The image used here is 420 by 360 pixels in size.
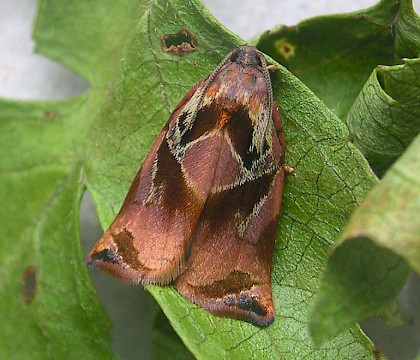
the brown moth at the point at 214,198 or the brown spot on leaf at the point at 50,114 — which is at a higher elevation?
the brown moth at the point at 214,198

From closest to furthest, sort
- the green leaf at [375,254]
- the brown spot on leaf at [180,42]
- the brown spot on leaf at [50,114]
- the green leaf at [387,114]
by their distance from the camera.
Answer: the green leaf at [375,254], the green leaf at [387,114], the brown spot on leaf at [180,42], the brown spot on leaf at [50,114]

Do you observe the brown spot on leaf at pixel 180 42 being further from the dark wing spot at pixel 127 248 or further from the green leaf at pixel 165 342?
the green leaf at pixel 165 342

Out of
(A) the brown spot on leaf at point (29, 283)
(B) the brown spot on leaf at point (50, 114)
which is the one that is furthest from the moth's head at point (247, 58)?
(A) the brown spot on leaf at point (29, 283)

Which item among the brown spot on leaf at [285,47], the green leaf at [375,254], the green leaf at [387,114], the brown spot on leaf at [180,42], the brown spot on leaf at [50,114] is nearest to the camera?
the green leaf at [375,254]

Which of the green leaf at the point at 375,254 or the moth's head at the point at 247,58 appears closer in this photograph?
the green leaf at the point at 375,254

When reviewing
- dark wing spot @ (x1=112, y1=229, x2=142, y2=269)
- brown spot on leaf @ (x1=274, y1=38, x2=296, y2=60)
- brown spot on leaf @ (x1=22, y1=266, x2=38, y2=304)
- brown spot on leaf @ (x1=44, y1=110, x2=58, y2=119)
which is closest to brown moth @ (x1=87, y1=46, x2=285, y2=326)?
dark wing spot @ (x1=112, y1=229, x2=142, y2=269)

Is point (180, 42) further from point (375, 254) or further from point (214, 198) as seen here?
point (375, 254)

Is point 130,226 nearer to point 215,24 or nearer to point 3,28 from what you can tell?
point 215,24
